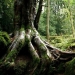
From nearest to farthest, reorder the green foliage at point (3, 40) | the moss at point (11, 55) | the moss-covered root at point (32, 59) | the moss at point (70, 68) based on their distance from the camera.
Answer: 1. the moss at point (70, 68)
2. the moss-covered root at point (32, 59)
3. the moss at point (11, 55)
4. the green foliage at point (3, 40)

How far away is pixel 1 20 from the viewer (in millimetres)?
15594

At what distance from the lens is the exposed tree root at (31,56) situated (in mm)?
6966

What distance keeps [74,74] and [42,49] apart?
6.30ft

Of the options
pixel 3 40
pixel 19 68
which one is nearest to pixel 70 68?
pixel 19 68

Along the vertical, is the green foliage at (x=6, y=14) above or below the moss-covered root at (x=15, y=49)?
above

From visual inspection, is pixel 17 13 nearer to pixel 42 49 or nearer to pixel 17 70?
pixel 42 49

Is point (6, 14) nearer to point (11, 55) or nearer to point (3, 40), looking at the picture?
point (3, 40)

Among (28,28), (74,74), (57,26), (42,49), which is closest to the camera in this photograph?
(74,74)

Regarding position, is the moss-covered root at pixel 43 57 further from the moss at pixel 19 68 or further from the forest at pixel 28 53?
the moss at pixel 19 68

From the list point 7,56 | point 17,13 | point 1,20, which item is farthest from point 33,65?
point 1,20

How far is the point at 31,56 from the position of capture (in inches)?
293

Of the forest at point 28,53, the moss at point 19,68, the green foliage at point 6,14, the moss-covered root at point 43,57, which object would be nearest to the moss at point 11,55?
the forest at point 28,53

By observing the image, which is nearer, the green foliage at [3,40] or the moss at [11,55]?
the moss at [11,55]

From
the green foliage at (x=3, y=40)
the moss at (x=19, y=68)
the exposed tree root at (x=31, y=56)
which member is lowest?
the moss at (x=19, y=68)
